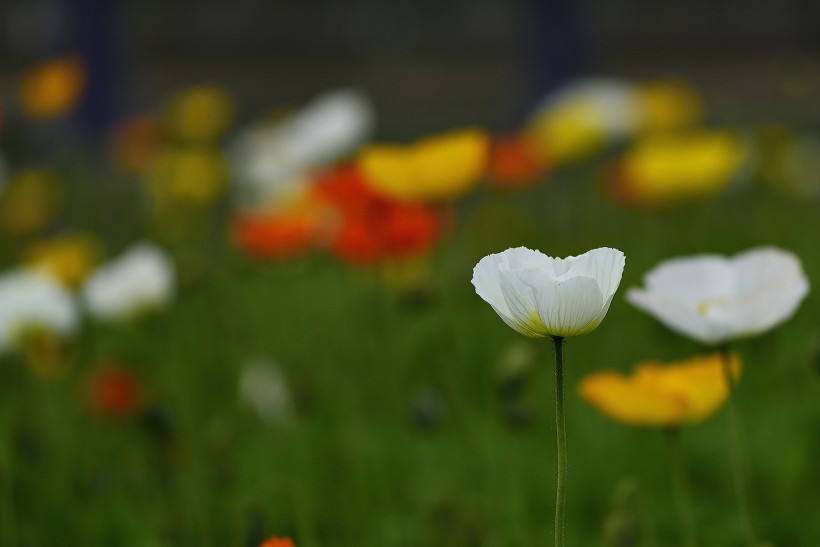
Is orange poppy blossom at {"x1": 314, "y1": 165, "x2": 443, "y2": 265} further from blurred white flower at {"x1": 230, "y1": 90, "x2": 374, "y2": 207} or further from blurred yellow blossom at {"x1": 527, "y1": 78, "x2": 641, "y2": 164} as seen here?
blurred yellow blossom at {"x1": 527, "y1": 78, "x2": 641, "y2": 164}

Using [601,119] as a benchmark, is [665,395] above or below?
below

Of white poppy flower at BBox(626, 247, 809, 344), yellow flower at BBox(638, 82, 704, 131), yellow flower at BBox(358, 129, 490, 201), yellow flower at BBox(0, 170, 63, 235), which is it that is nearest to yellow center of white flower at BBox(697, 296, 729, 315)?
white poppy flower at BBox(626, 247, 809, 344)

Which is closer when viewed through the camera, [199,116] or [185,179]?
[185,179]

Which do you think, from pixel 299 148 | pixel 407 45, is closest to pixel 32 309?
pixel 299 148

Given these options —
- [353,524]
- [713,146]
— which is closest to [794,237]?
[713,146]

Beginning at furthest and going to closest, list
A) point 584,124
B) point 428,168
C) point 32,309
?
point 584,124
point 32,309
point 428,168

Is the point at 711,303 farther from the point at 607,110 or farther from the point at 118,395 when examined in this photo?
the point at 607,110

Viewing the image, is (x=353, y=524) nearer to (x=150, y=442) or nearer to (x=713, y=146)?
(x=150, y=442)
